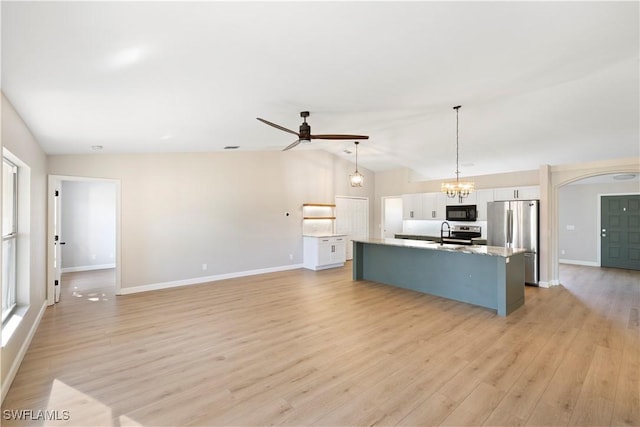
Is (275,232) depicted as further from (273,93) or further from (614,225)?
(614,225)

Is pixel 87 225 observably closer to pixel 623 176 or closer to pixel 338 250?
pixel 338 250

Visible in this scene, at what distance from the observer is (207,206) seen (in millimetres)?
6324

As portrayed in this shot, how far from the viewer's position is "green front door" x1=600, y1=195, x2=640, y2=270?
753cm

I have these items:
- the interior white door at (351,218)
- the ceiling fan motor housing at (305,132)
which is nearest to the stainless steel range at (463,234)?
the interior white door at (351,218)

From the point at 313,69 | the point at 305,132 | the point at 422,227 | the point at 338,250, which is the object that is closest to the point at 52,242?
the point at 305,132

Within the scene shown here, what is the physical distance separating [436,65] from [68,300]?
6.33 meters

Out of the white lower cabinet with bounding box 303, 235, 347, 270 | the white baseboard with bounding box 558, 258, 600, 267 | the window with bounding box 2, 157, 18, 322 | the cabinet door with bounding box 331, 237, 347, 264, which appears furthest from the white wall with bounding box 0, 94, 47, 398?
the white baseboard with bounding box 558, 258, 600, 267

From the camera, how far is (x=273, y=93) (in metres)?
3.19

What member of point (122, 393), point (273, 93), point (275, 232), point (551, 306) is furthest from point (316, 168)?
point (122, 393)

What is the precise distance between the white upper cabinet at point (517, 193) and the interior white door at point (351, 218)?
372 cm

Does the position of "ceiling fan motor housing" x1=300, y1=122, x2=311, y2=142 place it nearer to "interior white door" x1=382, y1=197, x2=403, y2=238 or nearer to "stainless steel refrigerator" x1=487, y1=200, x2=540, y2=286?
"stainless steel refrigerator" x1=487, y1=200, x2=540, y2=286

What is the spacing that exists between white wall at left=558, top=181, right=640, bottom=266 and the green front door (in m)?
0.15

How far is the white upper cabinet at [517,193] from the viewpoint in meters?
6.15

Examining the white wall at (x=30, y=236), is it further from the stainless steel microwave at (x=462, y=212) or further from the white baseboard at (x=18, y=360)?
the stainless steel microwave at (x=462, y=212)
